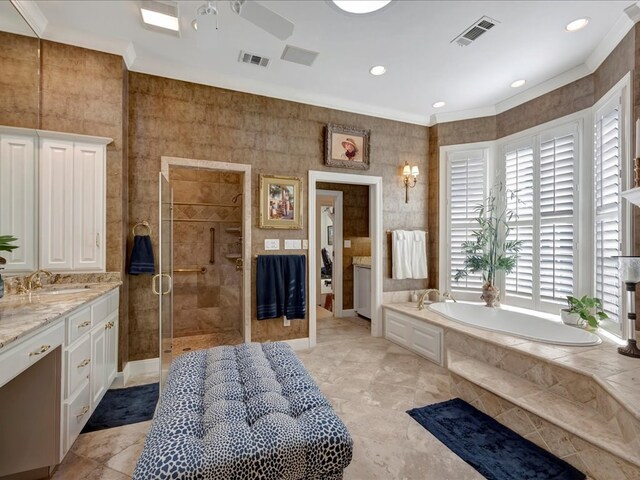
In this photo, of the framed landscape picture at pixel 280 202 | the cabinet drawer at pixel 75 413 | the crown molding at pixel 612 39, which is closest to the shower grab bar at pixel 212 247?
the framed landscape picture at pixel 280 202

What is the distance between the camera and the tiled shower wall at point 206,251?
4457 mm

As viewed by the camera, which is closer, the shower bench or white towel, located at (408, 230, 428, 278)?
the shower bench

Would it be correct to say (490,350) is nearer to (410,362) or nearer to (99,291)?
(410,362)

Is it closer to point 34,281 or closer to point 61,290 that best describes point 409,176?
point 61,290

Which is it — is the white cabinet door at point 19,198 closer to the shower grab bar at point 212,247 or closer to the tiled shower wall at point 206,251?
the tiled shower wall at point 206,251

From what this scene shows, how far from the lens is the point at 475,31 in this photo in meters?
2.57

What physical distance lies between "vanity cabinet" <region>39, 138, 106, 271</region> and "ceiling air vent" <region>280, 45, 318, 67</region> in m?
1.94

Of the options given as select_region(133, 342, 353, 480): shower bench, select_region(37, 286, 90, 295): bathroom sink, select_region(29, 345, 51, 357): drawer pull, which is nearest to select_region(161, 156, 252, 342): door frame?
select_region(37, 286, 90, 295): bathroom sink

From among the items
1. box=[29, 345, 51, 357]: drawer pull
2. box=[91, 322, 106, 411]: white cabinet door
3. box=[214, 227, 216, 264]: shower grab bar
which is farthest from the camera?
box=[214, 227, 216, 264]: shower grab bar

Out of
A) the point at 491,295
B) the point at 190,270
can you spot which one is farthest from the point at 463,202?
the point at 190,270

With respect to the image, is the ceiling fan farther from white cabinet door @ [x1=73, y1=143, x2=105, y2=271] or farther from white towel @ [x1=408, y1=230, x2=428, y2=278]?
white towel @ [x1=408, y1=230, x2=428, y2=278]

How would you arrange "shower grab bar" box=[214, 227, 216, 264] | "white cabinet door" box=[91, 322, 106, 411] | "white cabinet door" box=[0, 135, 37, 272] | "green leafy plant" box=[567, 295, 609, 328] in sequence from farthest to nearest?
"shower grab bar" box=[214, 227, 216, 264]
"green leafy plant" box=[567, 295, 609, 328]
"white cabinet door" box=[0, 135, 37, 272]
"white cabinet door" box=[91, 322, 106, 411]

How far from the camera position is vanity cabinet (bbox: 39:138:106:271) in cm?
255

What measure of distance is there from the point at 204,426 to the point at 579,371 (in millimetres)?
2443
